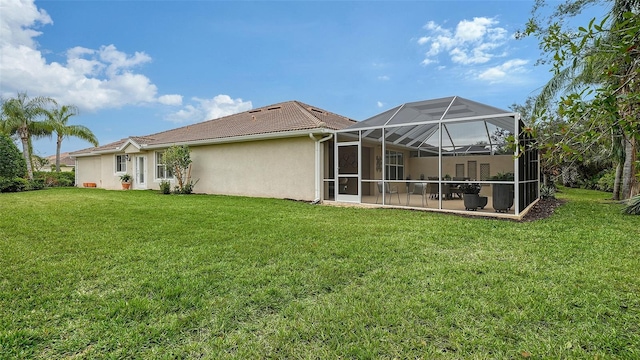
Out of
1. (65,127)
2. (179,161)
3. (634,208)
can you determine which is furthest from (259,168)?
(65,127)

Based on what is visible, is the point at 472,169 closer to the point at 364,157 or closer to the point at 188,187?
the point at 364,157

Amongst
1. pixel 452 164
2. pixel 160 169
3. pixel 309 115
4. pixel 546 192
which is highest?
pixel 309 115

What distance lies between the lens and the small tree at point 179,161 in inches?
625

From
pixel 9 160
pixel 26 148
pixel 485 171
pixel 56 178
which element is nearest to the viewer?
pixel 485 171

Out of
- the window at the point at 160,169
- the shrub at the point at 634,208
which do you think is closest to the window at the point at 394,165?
the shrub at the point at 634,208

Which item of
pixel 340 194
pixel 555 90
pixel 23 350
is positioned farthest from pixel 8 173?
pixel 555 90

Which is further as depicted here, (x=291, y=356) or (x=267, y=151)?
(x=267, y=151)

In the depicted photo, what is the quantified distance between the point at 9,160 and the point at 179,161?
415 inches

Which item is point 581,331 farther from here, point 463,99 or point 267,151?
point 267,151

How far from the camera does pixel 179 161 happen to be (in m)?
16.0

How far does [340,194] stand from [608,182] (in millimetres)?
21400

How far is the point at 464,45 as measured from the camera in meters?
13.9

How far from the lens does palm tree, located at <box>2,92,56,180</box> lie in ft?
72.6

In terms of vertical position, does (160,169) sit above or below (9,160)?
A: below
